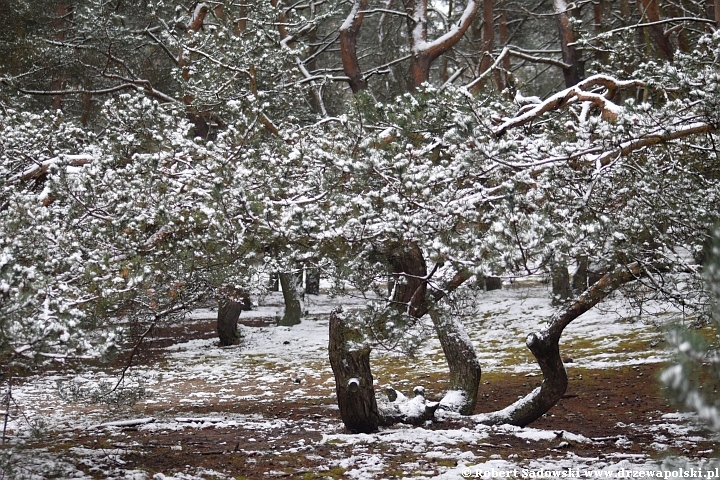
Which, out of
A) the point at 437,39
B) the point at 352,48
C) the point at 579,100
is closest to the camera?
the point at 579,100

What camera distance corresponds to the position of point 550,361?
6.21 m

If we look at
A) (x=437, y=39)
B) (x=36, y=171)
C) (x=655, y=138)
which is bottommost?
(x=655, y=138)

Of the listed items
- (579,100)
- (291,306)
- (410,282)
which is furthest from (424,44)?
(291,306)

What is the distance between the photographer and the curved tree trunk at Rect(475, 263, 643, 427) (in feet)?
19.3

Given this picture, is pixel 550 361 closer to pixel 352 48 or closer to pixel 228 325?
pixel 352 48

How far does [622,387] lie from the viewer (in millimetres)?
8039

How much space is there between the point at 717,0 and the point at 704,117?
15.6 ft

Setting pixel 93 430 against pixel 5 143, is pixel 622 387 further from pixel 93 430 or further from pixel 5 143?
pixel 5 143

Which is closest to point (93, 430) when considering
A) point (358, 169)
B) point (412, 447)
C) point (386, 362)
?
point (412, 447)

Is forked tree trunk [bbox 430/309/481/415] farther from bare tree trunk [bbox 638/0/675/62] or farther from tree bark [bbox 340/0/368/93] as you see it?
bare tree trunk [bbox 638/0/675/62]

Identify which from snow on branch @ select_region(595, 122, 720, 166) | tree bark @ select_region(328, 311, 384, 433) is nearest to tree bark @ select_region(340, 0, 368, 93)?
tree bark @ select_region(328, 311, 384, 433)

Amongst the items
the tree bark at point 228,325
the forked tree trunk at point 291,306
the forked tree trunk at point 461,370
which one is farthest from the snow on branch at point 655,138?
the forked tree trunk at point 291,306

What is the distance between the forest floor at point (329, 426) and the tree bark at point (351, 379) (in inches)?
9.0

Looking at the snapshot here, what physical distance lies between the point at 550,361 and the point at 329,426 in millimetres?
2379
